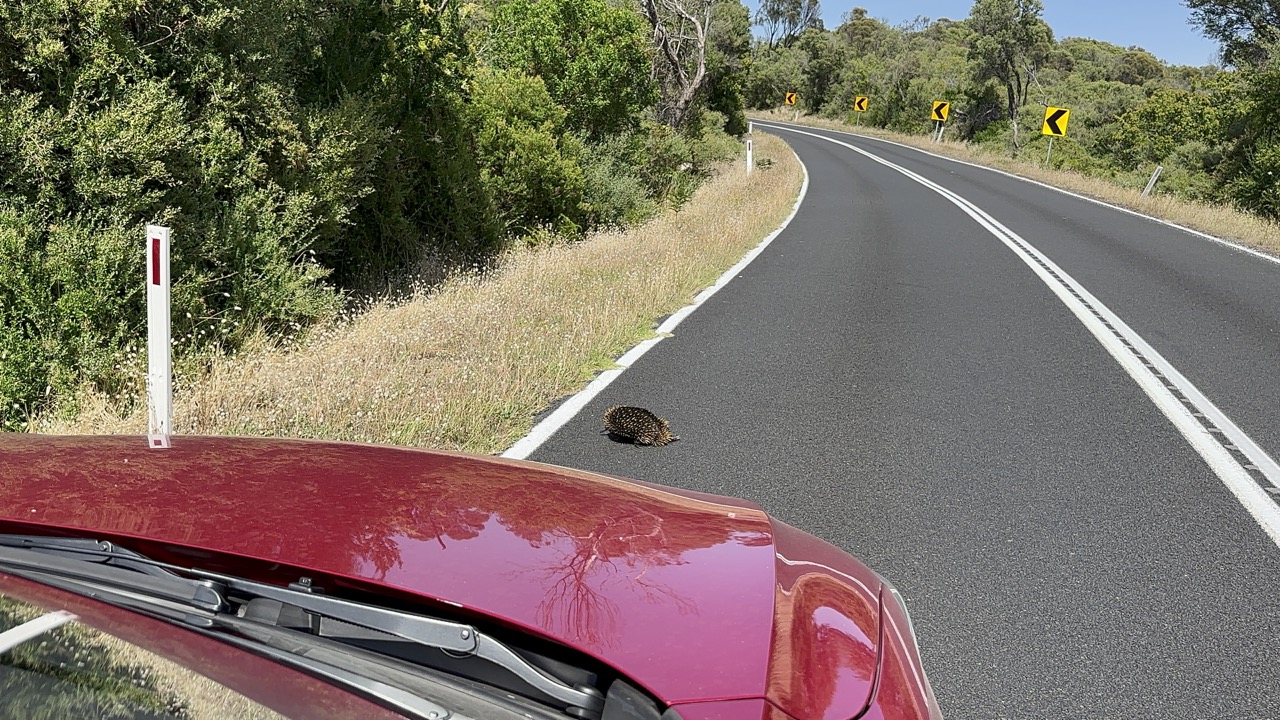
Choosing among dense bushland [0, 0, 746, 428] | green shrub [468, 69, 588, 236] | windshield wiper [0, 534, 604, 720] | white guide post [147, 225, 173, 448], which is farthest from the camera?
green shrub [468, 69, 588, 236]

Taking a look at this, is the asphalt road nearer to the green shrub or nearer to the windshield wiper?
the windshield wiper

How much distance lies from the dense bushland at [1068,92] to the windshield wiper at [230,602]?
23593 mm

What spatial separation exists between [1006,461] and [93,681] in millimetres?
5146

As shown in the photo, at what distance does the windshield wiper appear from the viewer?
1567 mm

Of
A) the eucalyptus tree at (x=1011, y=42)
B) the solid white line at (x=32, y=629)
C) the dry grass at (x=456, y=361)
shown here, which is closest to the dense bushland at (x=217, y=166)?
the dry grass at (x=456, y=361)

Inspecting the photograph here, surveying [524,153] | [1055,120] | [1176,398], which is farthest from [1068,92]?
[1176,398]

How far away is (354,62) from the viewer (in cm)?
988

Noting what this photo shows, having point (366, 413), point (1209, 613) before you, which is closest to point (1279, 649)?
point (1209, 613)

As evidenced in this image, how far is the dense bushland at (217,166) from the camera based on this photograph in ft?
20.6

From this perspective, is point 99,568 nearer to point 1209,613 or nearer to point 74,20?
point 1209,613

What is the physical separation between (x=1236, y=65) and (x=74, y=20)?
28.3 meters

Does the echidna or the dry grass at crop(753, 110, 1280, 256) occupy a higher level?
the dry grass at crop(753, 110, 1280, 256)

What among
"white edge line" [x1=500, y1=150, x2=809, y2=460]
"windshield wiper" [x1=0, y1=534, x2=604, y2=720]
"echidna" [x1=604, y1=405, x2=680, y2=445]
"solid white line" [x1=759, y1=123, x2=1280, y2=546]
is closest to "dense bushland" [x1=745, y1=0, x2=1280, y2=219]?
"solid white line" [x1=759, y1=123, x2=1280, y2=546]

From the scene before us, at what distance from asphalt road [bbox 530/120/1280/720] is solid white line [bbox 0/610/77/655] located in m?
2.62
